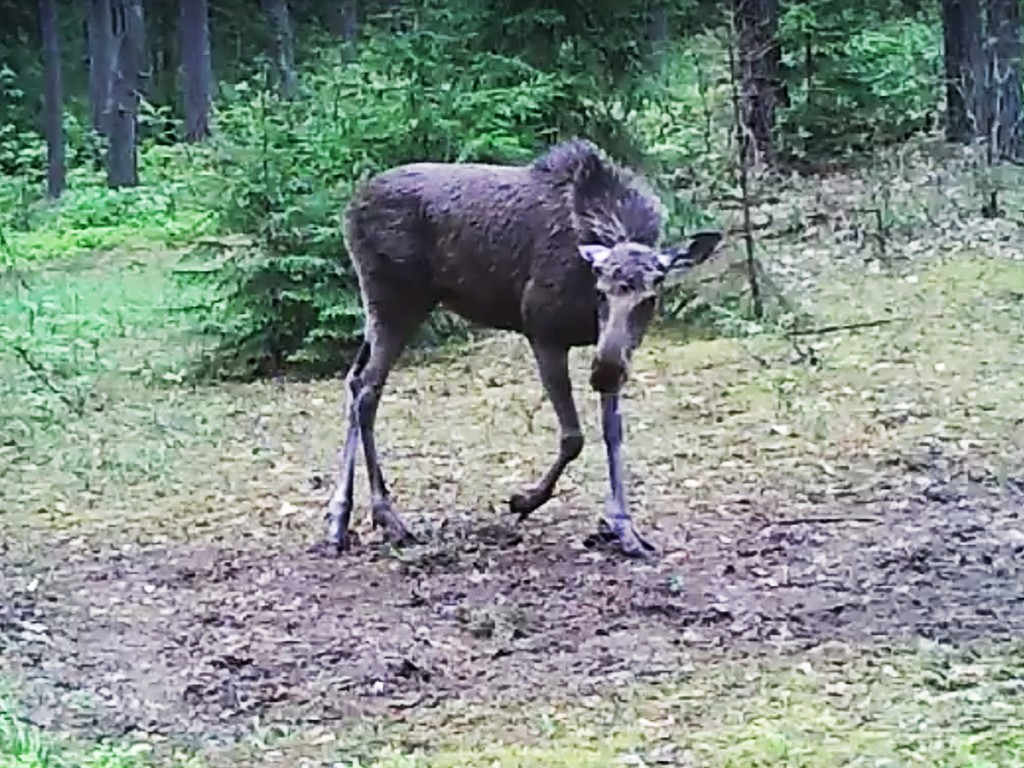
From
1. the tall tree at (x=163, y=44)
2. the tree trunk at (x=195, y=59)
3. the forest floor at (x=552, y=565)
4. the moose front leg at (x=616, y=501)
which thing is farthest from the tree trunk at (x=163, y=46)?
the moose front leg at (x=616, y=501)

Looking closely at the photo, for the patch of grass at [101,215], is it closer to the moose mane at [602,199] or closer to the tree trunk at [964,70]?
the tree trunk at [964,70]

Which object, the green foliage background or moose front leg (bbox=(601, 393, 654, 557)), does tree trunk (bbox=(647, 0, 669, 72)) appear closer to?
the green foliage background

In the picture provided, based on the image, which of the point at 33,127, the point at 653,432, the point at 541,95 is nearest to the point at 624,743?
the point at 653,432

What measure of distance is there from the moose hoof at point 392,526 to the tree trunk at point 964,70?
1079 cm

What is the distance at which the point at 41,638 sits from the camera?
7281 millimetres

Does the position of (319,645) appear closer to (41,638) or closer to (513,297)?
(41,638)

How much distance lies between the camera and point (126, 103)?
1180 inches

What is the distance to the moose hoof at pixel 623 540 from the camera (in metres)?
8.09

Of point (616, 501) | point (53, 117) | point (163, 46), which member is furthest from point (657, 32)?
point (163, 46)

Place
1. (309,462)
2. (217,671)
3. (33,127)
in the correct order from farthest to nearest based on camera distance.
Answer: (33,127) → (309,462) → (217,671)

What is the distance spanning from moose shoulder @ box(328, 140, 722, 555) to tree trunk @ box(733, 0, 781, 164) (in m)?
4.66

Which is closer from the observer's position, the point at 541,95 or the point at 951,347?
the point at 951,347

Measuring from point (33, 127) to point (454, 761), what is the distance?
34.5 m

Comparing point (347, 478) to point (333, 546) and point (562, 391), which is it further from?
point (562, 391)
